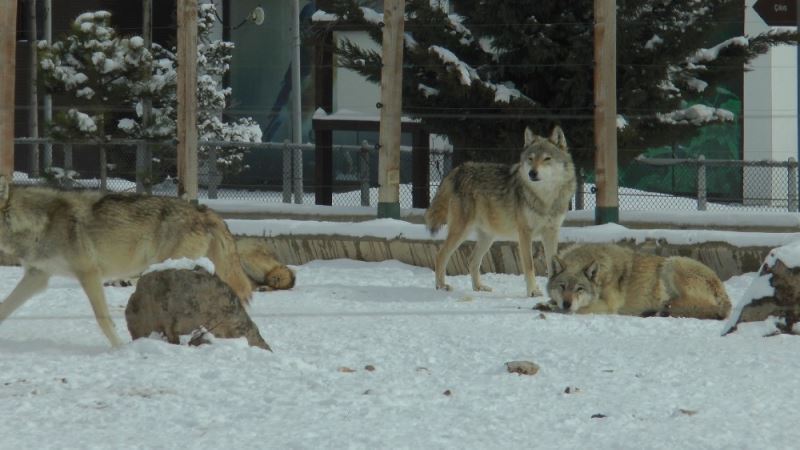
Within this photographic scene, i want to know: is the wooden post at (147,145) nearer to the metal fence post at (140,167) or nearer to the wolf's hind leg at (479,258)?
the metal fence post at (140,167)

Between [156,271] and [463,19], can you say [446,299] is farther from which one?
[463,19]

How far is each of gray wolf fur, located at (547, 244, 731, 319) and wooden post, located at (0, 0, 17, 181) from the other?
721 centimetres

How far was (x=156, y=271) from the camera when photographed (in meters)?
7.11

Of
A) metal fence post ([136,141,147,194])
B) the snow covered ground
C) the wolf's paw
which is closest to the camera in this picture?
the snow covered ground

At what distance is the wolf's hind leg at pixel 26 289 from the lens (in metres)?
7.98

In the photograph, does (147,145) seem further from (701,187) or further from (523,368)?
(523,368)

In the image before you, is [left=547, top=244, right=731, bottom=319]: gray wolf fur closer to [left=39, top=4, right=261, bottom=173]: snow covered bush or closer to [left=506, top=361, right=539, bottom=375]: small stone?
[left=506, top=361, right=539, bottom=375]: small stone

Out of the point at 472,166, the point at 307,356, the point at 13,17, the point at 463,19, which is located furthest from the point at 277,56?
the point at 307,356

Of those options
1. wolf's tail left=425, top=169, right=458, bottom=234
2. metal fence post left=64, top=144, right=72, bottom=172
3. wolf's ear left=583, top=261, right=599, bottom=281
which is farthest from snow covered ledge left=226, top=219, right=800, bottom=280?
metal fence post left=64, top=144, right=72, bottom=172

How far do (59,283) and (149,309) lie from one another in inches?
184

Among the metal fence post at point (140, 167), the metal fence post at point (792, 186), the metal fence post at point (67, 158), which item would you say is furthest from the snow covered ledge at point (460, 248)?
the metal fence post at point (67, 158)

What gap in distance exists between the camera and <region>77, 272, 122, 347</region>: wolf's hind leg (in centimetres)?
759

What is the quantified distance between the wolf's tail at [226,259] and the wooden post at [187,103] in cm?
625

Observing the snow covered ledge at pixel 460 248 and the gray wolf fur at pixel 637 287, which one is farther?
the snow covered ledge at pixel 460 248
